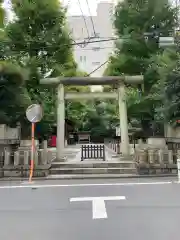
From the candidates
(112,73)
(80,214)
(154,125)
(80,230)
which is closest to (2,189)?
(80,214)

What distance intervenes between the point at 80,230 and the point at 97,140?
38287 mm

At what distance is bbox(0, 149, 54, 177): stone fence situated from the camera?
12.4m

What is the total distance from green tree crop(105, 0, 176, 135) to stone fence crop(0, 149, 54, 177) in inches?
272

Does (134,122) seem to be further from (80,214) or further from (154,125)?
(80,214)

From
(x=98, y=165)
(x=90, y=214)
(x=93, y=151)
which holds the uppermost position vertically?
(x=93, y=151)

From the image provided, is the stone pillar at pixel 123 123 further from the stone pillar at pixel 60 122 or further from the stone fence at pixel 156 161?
the stone pillar at pixel 60 122

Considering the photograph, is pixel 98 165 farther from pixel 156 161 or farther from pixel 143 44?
pixel 143 44

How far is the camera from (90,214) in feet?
19.5

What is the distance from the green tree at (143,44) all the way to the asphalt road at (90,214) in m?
8.75

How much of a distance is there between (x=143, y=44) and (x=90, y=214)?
14.4 meters

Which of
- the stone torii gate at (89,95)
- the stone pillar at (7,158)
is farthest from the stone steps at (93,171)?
the stone torii gate at (89,95)

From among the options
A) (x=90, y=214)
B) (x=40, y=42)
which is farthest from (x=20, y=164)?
(x=40, y=42)

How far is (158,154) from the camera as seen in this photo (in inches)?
517

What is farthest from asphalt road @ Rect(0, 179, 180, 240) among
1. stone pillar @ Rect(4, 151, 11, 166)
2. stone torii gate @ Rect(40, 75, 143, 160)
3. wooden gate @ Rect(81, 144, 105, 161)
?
wooden gate @ Rect(81, 144, 105, 161)
